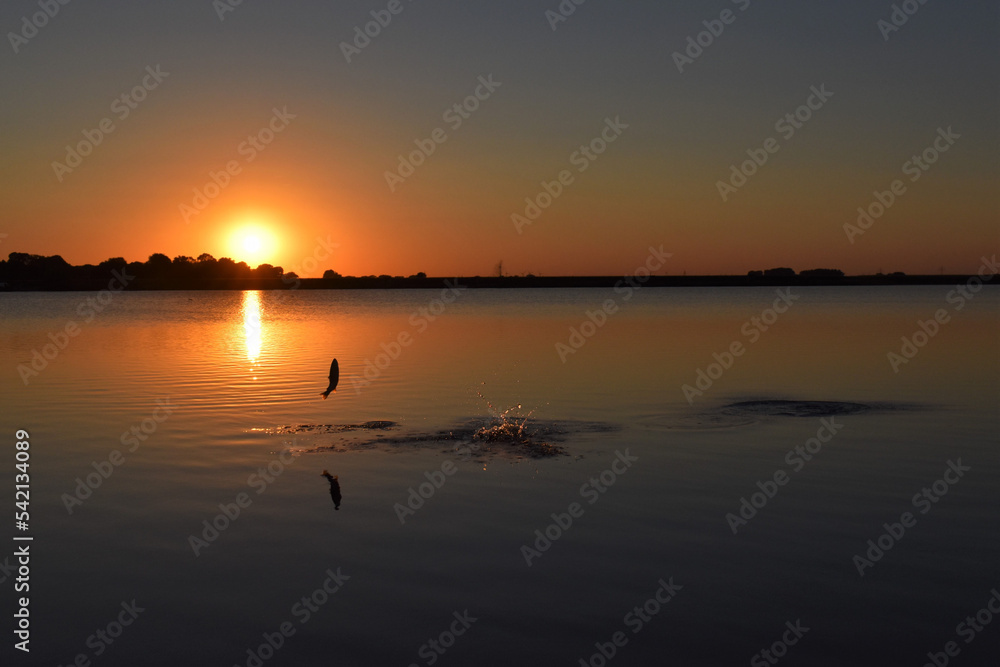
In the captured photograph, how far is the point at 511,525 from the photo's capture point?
1319cm

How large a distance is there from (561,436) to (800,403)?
8.89 meters

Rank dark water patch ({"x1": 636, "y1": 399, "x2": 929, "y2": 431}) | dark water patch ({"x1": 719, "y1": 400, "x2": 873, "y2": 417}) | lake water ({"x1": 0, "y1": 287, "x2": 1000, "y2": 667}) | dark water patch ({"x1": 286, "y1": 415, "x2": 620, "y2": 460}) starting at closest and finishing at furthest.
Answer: lake water ({"x1": 0, "y1": 287, "x2": 1000, "y2": 667}) → dark water patch ({"x1": 286, "y1": 415, "x2": 620, "y2": 460}) → dark water patch ({"x1": 636, "y1": 399, "x2": 929, "y2": 431}) → dark water patch ({"x1": 719, "y1": 400, "x2": 873, "y2": 417})

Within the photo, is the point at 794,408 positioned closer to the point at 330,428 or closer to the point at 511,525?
the point at 330,428

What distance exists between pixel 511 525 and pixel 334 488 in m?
3.76

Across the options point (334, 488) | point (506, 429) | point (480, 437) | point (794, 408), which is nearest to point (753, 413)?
point (794, 408)

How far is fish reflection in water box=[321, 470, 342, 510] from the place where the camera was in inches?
568

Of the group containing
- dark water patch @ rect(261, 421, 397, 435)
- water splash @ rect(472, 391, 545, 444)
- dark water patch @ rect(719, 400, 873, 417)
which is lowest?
dark water patch @ rect(719, 400, 873, 417)

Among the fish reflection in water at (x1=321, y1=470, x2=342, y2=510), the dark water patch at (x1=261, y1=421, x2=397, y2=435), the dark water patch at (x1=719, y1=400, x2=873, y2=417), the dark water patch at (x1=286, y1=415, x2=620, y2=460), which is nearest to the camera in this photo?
the fish reflection in water at (x1=321, y1=470, x2=342, y2=510)

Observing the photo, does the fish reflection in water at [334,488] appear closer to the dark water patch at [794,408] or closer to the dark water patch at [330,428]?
the dark water patch at [330,428]

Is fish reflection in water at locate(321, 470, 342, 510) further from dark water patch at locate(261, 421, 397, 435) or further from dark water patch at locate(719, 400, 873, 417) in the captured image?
dark water patch at locate(719, 400, 873, 417)

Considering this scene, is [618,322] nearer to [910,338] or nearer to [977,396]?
[910,338]

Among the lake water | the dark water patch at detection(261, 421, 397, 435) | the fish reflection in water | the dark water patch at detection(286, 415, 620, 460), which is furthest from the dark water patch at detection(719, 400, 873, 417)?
the fish reflection in water

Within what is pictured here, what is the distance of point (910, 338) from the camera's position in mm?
50969

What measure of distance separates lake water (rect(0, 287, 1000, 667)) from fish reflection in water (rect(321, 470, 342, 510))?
0.55ft
